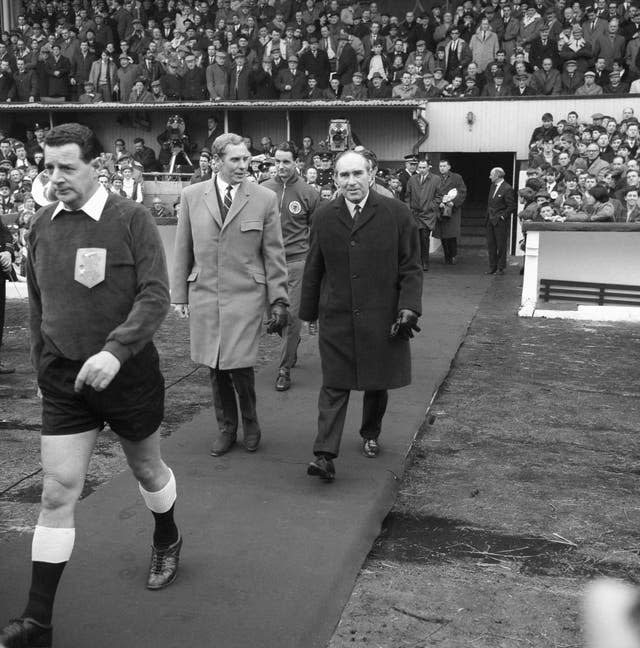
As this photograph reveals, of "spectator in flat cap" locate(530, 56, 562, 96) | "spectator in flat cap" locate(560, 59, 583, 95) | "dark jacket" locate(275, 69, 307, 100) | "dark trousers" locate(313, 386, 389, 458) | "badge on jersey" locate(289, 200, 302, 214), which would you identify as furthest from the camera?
"dark jacket" locate(275, 69, 307, 100)

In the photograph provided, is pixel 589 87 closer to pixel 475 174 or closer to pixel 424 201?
pixel 475 174

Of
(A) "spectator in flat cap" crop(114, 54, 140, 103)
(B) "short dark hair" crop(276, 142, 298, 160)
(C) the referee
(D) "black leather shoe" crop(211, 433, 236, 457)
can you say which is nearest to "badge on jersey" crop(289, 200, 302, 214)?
(B) "short dark hair" crop(276, 142, 298, 160)

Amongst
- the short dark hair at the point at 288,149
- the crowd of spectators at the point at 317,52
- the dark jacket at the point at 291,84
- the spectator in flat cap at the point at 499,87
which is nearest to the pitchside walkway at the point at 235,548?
the short dark hair at the point at 288,149

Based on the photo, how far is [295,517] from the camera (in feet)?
14.8

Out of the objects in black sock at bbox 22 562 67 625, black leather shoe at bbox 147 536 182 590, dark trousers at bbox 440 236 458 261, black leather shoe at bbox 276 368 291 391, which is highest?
black sock at bbox 22 562 67 625

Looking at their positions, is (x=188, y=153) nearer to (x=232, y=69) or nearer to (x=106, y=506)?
(x=232, y=69)

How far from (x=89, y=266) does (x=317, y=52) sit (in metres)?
16.4

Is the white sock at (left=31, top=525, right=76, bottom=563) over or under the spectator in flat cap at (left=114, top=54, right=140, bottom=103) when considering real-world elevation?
under

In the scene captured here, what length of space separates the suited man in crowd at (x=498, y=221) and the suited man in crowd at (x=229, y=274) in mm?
9098

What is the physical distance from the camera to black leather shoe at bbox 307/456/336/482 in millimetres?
4945

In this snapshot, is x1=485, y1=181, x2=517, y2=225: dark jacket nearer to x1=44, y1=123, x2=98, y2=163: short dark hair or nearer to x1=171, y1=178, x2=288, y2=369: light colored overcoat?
x1=171, y1=178, x2=288, y2=369: light colored overcoat

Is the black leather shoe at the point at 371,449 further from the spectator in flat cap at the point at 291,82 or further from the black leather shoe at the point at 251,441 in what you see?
the spectator in flat cap at the point at 291,82

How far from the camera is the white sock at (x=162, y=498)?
3660mm

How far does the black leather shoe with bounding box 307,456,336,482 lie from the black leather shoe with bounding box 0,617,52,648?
1.99 m
